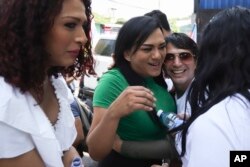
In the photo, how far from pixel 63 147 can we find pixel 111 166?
25.9 inches

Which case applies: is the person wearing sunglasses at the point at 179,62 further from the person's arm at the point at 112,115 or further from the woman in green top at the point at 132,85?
the person's arm at the point at 112,115

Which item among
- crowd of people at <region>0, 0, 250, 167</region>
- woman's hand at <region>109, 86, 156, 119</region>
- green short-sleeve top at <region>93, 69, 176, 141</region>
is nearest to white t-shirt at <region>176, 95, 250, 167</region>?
crowd of people at <region>0, 0, 250, 167</region>

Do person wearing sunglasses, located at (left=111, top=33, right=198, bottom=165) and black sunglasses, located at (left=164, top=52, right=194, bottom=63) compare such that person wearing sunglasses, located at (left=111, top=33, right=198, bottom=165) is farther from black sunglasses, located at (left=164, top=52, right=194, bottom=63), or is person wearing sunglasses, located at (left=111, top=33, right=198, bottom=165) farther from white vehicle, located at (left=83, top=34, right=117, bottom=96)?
white vehicle, located at (left=83, top=34, right=117, bottom=96)

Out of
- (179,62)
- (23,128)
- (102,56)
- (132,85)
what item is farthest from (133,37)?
(102,56)

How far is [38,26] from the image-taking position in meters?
1.19

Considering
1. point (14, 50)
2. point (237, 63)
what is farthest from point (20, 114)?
point (237, 63)

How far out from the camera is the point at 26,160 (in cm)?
119

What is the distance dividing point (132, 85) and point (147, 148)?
0.36 meters

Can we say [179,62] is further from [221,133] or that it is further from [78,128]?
[221,133]

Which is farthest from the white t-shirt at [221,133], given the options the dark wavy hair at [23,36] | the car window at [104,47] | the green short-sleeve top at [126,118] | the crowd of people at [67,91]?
the car window at [104,47]

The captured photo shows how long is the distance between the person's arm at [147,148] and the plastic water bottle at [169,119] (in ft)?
0.27

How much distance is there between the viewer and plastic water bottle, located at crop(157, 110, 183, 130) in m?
1.88

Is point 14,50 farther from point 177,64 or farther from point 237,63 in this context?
point 177,64

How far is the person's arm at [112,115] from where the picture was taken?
66.2 inches
